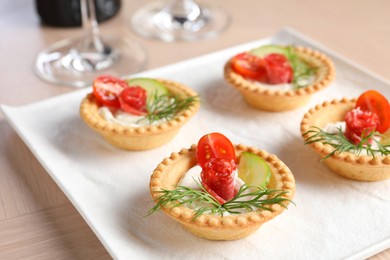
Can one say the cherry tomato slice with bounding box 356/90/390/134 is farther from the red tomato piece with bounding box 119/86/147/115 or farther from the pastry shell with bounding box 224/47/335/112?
the red tomato piece with bounding box 119/86/147/115

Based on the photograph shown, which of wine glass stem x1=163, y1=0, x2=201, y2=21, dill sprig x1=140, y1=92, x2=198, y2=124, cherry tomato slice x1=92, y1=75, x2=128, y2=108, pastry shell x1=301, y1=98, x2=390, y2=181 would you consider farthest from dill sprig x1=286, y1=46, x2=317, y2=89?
wine glass stem x1=163, y1=0, x2=201, y2=21

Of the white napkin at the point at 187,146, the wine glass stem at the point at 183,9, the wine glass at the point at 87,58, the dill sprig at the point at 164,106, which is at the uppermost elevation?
the dill sprig at the point at 164,106

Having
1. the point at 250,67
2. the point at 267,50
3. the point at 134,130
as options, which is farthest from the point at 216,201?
the point at 267,50

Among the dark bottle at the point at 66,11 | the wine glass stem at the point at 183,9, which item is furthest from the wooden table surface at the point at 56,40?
the wine glass stem at the point at 183,9

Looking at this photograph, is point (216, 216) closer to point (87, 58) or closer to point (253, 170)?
point (253, 170)

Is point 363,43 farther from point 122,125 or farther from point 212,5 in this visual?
point 122,125

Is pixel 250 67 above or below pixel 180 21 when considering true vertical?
above

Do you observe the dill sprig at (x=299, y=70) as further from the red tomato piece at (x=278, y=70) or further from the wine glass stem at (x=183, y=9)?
the wine glass stem at (x=183, y=9)
